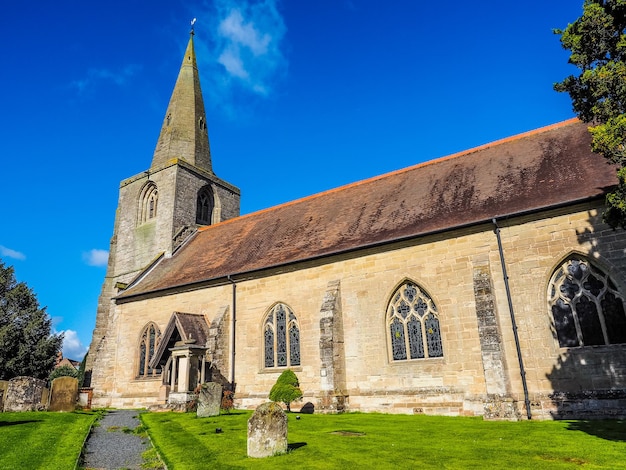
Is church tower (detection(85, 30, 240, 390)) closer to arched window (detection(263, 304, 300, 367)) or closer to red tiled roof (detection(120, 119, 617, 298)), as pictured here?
red tiled roof (detection(120, 119, 617, 298))

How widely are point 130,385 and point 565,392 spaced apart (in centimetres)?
2008

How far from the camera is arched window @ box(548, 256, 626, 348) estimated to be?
1287 centimetres

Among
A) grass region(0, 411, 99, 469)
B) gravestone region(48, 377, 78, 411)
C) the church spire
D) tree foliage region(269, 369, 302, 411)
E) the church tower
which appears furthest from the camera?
the church spire

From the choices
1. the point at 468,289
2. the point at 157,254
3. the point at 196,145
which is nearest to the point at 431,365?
the point at 468,289

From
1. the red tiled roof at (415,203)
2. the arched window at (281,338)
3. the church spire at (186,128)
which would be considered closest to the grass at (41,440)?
the arched window at (281,338)

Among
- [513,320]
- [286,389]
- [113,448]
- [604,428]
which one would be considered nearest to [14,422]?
[113,448]

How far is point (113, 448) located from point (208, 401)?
17.7 ft

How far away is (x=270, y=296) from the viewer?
19.7 metres

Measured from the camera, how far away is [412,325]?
52.9 feet

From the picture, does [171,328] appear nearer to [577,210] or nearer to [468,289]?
[468,289]

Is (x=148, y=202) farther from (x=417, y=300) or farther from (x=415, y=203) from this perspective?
(x=417, y=300)

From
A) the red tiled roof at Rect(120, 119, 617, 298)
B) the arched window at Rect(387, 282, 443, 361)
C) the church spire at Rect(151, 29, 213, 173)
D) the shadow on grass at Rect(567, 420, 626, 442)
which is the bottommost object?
the shadow on grass at Rect(567, 420, 626, 442)

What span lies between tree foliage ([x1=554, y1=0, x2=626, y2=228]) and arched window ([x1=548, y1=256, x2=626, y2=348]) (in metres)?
4.00

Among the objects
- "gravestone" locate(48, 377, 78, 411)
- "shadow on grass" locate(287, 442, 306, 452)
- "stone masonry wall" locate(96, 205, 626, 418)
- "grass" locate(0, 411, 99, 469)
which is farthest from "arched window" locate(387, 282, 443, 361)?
"gravestone" locate(48, 377, 78, 411)
